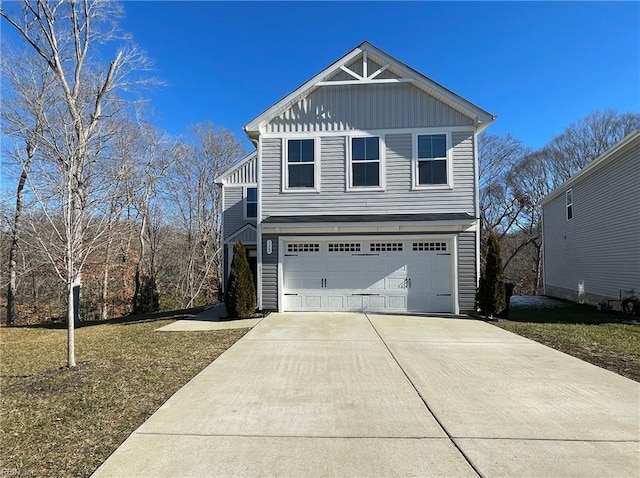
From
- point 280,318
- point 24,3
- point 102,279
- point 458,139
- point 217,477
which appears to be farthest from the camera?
point 102,279

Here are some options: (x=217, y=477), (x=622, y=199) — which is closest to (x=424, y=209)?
(x=622, y=199)

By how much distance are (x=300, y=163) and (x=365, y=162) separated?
6.17 ft

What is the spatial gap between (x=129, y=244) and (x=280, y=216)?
15.8 meters

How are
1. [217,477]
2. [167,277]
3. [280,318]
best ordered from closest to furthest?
[217,477]
[280,318]
[167,277]

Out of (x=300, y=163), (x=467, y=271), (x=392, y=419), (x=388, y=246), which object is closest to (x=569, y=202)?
(x=467, y=271)

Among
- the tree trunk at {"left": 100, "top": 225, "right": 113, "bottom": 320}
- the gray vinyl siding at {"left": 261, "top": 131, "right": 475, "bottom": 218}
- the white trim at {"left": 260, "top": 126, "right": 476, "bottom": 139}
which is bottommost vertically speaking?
the tree trunk at {"left": 100, "top": 225, "right": 113, "bottom": 320}

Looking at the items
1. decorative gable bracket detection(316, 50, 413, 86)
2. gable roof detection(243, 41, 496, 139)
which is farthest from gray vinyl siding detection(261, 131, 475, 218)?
decorative gable bracket detection(316, 50, 413, 86)

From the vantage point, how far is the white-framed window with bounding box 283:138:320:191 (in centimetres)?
1141

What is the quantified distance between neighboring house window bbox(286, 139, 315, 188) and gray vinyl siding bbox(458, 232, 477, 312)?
4.60m

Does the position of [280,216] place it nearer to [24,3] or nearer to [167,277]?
[24,3]

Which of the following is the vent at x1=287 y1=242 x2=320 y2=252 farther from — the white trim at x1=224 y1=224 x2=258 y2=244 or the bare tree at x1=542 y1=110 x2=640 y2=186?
the bare tree at x1=542 y1=110 x2=640 y2=186

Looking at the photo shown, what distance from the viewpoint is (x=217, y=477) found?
2846mm

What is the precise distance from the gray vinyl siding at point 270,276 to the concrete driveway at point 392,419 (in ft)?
14.8

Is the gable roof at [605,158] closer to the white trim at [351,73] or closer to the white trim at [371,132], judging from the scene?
the white trim at [371,132]
